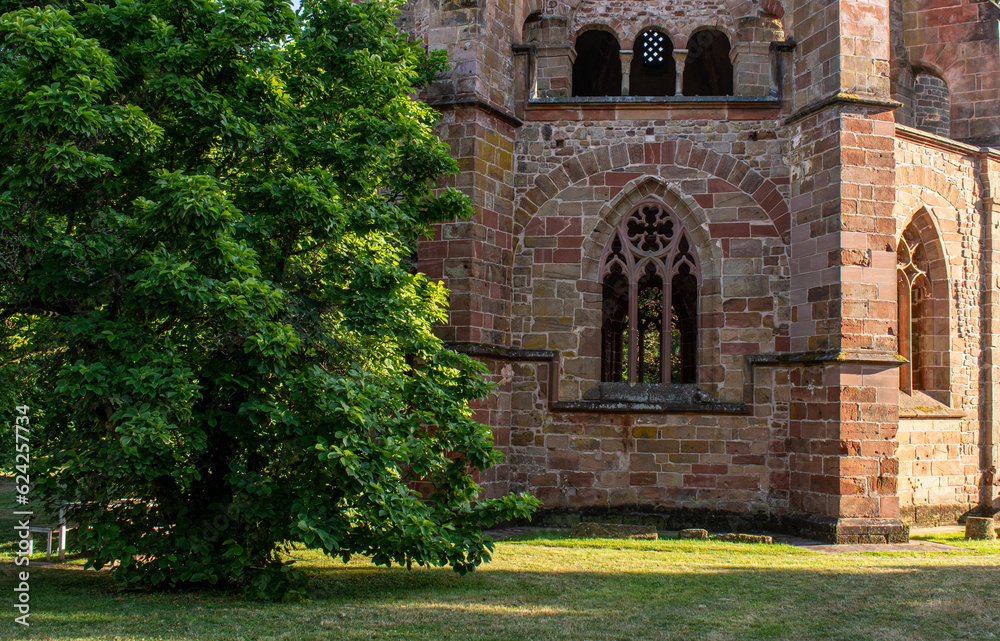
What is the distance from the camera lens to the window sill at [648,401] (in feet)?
36.7

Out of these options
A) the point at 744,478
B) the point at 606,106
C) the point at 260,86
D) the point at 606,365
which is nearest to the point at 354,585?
the point at 260,86

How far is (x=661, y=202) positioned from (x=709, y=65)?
450 cm

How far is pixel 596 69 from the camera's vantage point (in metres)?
15.4

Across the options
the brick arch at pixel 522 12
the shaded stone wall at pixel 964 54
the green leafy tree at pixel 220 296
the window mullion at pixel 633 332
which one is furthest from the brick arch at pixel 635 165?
the green leafy tree at pixel 220 296

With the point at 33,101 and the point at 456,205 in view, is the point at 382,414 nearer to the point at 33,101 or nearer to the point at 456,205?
the point at 456,205

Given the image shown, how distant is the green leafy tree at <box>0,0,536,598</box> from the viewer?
5852mm

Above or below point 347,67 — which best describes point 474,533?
below

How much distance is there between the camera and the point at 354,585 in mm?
7070

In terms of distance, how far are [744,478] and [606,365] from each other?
743cm

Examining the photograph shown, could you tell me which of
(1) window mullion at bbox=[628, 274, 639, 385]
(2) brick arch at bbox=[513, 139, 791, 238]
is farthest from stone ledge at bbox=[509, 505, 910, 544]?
(2) brick arch at bbox=[513, 139, 791, 238]

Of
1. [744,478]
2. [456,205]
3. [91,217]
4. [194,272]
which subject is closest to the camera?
[194,272]

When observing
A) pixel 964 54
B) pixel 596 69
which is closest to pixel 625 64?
pixel 596 69

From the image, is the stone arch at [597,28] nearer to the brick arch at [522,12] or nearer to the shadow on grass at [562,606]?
the brick arch at [522,12]

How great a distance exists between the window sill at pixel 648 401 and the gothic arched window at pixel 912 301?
287cm
